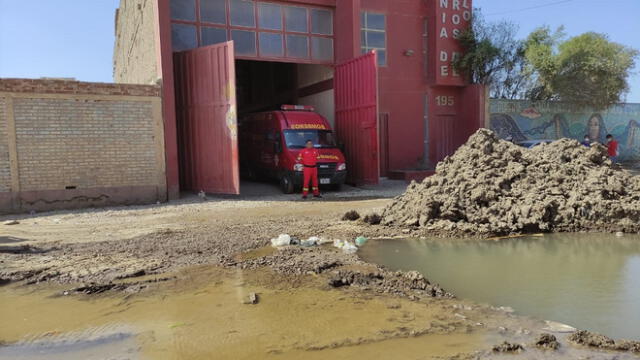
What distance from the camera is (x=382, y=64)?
16797 mm

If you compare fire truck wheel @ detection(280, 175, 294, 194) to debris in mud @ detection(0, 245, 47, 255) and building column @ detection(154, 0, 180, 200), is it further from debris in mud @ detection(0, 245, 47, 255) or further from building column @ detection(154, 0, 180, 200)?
debris in mud @ detection(0, 245, 47, 255)

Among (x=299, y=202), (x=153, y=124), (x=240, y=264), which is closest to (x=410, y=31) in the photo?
(x=299, y=202)

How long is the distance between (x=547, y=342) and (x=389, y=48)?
15.2 meters

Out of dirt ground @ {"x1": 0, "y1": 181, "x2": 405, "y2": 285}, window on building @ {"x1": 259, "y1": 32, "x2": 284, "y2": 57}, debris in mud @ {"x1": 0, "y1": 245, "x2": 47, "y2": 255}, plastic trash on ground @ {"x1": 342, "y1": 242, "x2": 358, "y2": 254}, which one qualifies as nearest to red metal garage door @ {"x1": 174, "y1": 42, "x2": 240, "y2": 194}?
dirt ground @ {"x1": 0, "y1": 181, "x2": 405, "y2": 285}

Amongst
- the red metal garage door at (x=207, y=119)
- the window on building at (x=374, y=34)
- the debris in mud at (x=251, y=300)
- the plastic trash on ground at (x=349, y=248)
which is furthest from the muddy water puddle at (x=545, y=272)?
the window on building at (x=374, y=34)

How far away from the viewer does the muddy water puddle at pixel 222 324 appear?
125 inches

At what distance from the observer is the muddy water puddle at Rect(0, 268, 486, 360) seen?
3.18 metres

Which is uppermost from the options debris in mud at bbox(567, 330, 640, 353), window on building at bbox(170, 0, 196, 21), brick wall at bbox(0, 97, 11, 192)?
window on building at bbox(170, 0, 196, 21)

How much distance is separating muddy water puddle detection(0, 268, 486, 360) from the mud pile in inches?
142

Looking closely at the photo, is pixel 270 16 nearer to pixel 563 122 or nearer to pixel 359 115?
pixel 359 115

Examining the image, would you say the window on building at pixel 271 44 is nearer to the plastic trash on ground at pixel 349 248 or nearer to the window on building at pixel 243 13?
the window on building at pixel 243 13

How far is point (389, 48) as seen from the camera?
16938mm

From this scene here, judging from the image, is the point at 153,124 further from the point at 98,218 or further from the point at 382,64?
the point at 382,64

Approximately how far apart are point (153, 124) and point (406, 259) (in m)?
8.29
